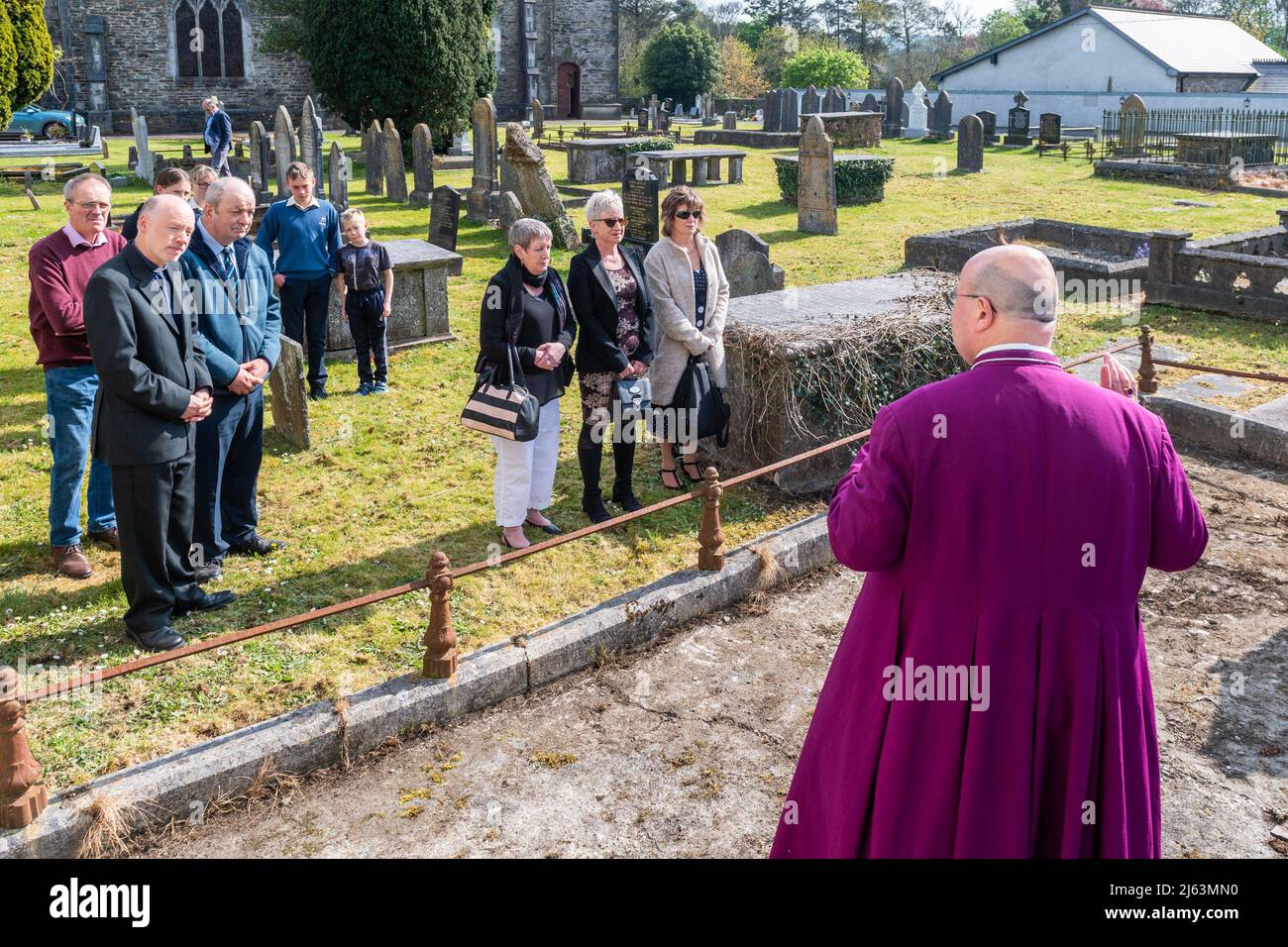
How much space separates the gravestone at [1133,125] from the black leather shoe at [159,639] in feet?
97.9

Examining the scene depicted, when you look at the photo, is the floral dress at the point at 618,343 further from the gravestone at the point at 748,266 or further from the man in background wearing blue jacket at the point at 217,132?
the man in background wearing blue jacket at the point at 217,132

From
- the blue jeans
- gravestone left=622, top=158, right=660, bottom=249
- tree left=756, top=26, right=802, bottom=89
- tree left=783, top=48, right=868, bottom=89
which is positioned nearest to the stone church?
tree left=783, top=48, right=868, bottom=89

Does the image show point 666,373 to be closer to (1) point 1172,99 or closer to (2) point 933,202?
(2) point 933,202

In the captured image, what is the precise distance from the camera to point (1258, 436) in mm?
8523

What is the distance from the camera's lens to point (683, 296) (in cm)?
732

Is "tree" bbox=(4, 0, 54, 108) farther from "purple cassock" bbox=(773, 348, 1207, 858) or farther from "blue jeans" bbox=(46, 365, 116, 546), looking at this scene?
"purple cassock" bbox=(773, 348, 1207, 858)

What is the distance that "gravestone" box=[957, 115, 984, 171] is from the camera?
26.8 metres

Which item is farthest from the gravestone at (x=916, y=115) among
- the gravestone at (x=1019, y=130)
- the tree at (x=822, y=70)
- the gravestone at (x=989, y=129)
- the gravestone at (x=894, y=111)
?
the tree at (x=822, y=70)

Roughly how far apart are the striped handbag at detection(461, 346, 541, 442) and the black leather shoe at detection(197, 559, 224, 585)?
4.96ft

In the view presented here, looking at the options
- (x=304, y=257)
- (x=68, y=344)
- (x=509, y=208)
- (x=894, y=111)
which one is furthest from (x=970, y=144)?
(x=68, y=344)
